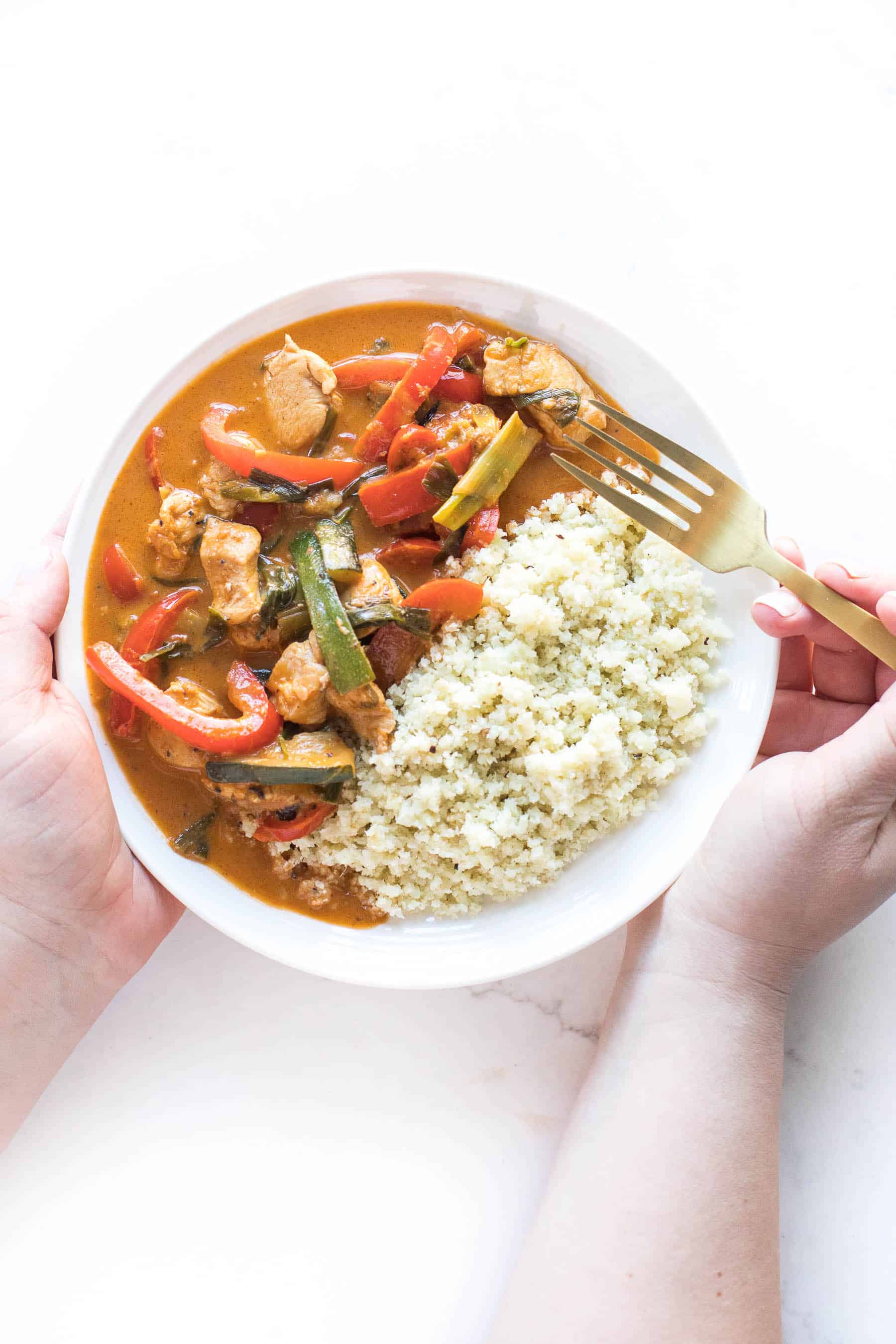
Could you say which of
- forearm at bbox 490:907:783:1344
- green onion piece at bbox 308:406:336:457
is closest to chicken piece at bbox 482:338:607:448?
green onion piece at bbox 308:406:336:457

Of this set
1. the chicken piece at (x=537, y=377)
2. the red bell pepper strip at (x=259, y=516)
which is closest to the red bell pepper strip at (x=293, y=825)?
the red bell pepper strip at (x=259, y=516)

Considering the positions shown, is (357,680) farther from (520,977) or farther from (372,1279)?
(372,1279)

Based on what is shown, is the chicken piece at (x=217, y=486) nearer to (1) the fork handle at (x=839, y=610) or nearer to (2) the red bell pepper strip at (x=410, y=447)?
(2) the red bell pepper strip at (x=410, y=447)

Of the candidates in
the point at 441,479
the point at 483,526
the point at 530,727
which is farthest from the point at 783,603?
the point at 441,479

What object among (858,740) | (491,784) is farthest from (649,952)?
(858,740)

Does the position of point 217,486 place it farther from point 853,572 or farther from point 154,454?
point 853,572

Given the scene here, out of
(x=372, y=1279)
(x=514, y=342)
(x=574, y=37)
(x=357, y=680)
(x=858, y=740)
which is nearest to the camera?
(x=858, y=740)

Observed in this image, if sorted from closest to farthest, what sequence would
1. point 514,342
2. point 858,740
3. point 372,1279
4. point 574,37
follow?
point 858,740, point 514,342, point 372,1279, point 574,37
